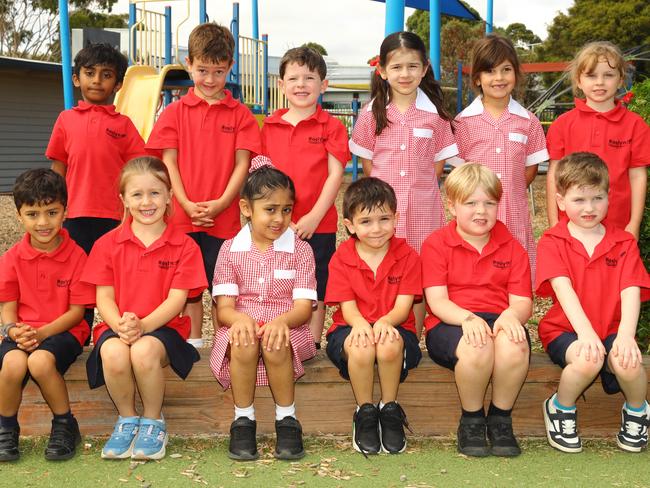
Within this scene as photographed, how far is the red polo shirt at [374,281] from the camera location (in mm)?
3664

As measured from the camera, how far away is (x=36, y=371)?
3.41 m

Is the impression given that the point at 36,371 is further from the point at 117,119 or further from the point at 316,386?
the point at 117,119

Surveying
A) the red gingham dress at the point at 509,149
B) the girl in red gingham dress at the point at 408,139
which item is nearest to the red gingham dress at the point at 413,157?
the girl in red gingham dress at the point at 408,139

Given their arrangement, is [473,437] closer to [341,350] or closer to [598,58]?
[341,350]

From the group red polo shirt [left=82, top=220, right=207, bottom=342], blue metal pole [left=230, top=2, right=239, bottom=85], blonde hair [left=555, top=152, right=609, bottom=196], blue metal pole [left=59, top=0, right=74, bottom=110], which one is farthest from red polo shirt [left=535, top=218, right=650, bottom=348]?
blue metal pole [left=230, top=2, right=239, bottom=85]

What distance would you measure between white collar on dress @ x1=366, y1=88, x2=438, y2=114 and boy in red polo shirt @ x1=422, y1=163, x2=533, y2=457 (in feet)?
2.09

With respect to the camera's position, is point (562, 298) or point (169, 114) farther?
point (169, 114)

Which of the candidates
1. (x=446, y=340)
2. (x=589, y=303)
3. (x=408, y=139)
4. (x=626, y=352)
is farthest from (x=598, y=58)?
(x=446, y=340)

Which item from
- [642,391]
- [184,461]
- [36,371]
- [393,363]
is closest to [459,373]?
[393,363]

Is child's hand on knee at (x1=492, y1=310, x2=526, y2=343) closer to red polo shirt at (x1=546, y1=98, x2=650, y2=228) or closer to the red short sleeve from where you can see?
red polo shirt at (x1=546, y1=98, x2=650, y2=228)

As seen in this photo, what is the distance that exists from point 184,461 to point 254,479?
0.38 meters

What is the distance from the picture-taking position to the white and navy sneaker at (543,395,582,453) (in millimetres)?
3447

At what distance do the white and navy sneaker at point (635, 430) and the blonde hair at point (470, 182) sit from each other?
112 cm

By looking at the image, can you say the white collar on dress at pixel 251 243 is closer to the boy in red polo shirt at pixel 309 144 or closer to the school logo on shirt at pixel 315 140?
the boy in red polo shirt at pixel 309 144
